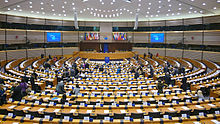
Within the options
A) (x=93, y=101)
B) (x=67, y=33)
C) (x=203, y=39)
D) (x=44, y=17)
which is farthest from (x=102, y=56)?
(x=93, y=101)

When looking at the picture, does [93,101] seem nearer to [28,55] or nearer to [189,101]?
[189,101]

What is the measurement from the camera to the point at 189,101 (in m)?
8.56

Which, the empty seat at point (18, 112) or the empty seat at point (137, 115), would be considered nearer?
the empty seat at point (137, 115)

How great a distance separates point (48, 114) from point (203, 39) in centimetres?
3006

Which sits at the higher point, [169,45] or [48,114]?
[169,45]

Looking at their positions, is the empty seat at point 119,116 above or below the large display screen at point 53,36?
below

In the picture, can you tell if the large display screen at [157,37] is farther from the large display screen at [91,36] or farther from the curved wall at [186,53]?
the large display screen at [91,36]

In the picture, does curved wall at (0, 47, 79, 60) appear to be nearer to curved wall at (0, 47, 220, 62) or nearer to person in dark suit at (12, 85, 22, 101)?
curved wall at (0, 47, 220, 62)

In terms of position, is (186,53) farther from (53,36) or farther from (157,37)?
(53,36)

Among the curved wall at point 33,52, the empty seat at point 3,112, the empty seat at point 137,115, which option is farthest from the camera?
the curved wall at point 33,52

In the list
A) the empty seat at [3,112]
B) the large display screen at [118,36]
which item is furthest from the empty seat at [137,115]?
the large display screen at [118,36]

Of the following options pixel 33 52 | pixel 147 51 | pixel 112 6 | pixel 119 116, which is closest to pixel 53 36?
pixel 33 52

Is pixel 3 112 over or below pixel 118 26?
below

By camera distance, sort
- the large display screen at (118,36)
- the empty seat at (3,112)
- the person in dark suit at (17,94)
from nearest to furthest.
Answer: the empty seat at (3,112)
the person in dark suit at (17,94)
the large display screen at (118,36)
